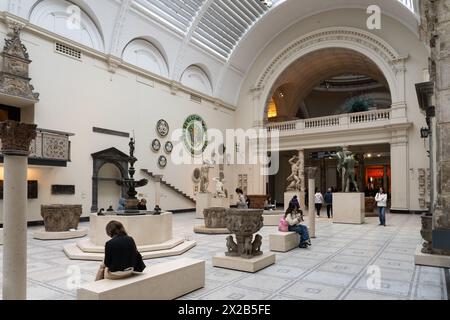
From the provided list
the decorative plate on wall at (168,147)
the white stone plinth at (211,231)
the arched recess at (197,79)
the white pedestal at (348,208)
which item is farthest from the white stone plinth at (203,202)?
the arched recess at (197,79)

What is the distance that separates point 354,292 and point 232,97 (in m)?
22.0

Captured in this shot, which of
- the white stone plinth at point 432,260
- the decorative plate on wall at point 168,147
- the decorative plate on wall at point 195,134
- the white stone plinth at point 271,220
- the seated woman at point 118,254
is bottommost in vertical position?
the white stone plinth at point 271,220

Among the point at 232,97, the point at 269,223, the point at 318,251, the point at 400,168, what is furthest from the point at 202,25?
the point at 318,251

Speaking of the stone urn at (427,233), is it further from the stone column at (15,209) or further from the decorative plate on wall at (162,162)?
the decorative plate on wall at (162,162)

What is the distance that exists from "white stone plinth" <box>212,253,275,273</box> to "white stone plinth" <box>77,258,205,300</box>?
1145 mm

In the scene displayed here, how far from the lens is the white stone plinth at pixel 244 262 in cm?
598

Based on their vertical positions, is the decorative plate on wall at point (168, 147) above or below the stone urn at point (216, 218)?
Result: above

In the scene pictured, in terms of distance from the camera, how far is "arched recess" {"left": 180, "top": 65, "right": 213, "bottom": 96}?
71.2ft

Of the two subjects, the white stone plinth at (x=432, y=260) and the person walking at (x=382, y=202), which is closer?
the white stone plinth at (x=432, y=260)

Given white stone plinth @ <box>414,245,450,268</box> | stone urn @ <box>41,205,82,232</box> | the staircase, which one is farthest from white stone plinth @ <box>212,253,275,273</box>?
the staircase

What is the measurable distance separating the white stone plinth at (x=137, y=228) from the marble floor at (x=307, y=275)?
0.85m

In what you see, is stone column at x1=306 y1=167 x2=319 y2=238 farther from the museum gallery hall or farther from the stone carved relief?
the stone carved relief

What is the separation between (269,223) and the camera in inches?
552

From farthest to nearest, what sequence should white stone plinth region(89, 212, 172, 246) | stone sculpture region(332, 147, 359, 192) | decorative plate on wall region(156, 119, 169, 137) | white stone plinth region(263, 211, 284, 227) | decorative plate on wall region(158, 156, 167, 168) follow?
decorative plate on wall region(156, 119, 169, 137) < decorative plate on wall region(158, 156, 167, 168) < stone sculpture region(332, 147, 359, 192) < white stone plinth region(263, 211, 284, 227) < white stone plinth region(89, 212, 172, 246)
